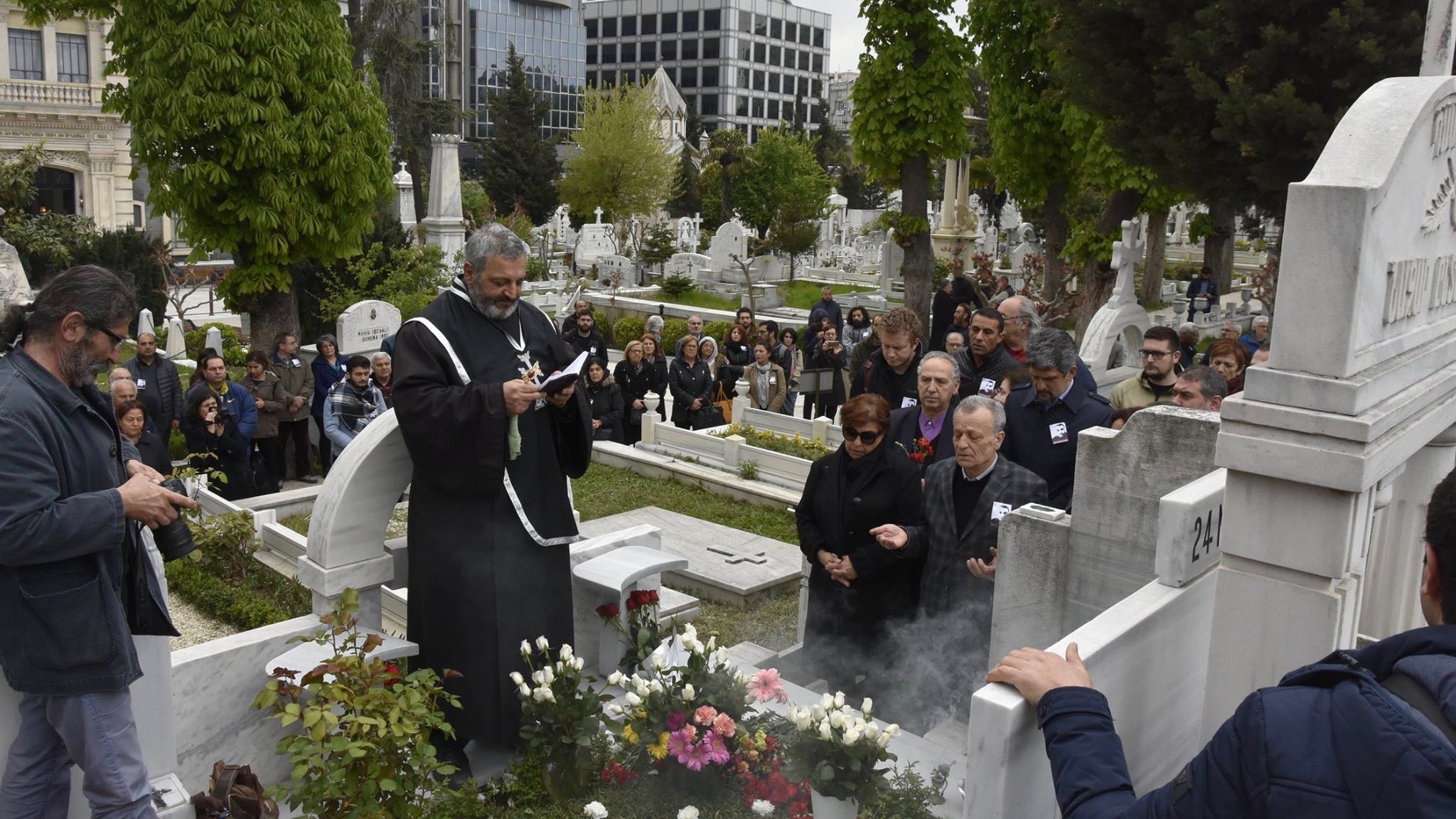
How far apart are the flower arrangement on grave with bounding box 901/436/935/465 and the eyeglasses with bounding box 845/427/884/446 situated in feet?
4.03

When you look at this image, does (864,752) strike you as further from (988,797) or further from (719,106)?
(719,106)

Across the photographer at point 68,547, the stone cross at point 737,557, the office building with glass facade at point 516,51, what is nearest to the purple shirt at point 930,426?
the stone cross at point 737,557

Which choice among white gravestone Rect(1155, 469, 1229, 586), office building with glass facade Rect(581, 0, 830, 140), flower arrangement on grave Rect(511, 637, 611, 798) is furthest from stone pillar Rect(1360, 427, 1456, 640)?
office building with glass facade Rect(581, 0, 830, 140)

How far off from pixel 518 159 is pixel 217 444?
4152 centimetres

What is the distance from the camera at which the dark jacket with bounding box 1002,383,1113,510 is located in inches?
213

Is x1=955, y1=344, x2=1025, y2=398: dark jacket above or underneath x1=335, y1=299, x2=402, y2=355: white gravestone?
above

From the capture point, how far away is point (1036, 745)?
2.64 meters

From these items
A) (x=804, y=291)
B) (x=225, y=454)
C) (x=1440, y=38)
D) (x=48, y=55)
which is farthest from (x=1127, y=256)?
(x=48, y=55)

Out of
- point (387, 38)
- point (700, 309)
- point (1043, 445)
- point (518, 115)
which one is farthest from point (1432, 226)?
point (518, 115)

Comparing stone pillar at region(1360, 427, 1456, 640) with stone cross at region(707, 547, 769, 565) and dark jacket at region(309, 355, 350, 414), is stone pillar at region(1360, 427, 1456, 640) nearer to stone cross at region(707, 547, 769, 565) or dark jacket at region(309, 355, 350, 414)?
stone cross at region(707, 547, 769, 565)

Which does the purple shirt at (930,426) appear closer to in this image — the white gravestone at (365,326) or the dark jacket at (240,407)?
the dark jacket at (240,407)

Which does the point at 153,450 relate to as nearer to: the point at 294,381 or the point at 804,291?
the point at 294,381

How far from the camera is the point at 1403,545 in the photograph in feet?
12.8

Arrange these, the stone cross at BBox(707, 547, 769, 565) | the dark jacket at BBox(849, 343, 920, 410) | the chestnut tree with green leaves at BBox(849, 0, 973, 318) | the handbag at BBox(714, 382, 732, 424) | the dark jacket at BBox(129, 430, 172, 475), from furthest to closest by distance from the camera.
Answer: the chestnut tree with green leaves at BBox(849, 0, 973, 318) < the handbag at BBox(714, 382, 732, 424) < the stone cross at BBox(707, 547, 769, 565) < the dark jacket at BBox(849, 343, 920, 410) < the dark jacket at BBox(129, 430, 172, 475)
